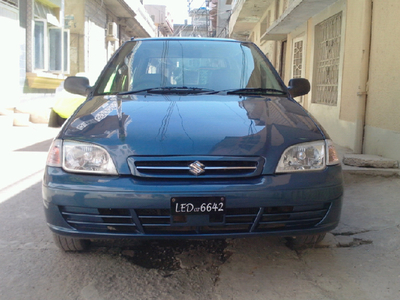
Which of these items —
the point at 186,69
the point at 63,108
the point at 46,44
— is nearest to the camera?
the point at 186,69

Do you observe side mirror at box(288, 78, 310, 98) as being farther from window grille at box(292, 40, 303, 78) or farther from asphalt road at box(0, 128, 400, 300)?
window grille at box(292, 40, 303, 78)

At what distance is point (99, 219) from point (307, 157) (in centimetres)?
122

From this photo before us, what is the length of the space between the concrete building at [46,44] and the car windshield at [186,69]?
6486 mm

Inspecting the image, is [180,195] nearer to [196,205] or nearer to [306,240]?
[196,205]

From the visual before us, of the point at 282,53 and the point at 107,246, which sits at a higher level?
the point at 282,53

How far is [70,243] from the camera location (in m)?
2.76

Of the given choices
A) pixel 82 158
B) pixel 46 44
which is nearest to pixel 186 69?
pixel 82 158

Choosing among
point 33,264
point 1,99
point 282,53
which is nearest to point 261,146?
point 33,264

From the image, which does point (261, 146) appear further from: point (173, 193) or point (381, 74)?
point (381, 74)

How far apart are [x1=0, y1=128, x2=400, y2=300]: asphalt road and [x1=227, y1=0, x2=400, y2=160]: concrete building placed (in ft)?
7.63

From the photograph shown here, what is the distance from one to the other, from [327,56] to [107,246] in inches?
276

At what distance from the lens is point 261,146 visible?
7.93 feet

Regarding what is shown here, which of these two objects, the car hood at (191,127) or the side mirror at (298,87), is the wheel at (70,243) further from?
the side mirror at (298,87)

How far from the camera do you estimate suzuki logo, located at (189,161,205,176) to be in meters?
2.31
